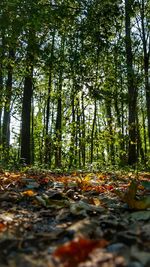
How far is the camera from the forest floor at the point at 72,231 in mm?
1565

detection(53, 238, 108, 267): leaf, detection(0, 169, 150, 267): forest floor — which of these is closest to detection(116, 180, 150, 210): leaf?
detection(0, 169, 150, 267): forest floor

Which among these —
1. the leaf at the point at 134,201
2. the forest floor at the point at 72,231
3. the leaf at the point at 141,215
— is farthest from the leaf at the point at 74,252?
the leaf at the point at 134,201

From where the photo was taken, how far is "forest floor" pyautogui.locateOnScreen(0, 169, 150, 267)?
157cm

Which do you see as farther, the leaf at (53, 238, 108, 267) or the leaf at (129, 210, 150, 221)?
the leaf at (129, 210, 150, 221)

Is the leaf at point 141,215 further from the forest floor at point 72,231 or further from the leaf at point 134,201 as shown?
the leaf at point 134,201

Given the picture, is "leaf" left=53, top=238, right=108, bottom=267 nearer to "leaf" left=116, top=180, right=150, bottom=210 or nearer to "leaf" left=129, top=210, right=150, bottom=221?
"leaf" left=129, top=210, right=150, bottom=221

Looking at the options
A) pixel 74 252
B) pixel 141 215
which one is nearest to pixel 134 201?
pixel 141 215

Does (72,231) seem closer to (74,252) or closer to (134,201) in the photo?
(74,252)

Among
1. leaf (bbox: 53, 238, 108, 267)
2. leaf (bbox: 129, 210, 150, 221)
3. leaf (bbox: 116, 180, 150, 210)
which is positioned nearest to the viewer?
leaf (bbox: 53, 238, 108, 267)

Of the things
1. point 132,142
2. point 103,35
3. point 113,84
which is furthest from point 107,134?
point 103,35

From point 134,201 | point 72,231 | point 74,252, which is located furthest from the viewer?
point 134,201

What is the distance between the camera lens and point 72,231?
2.29 metres

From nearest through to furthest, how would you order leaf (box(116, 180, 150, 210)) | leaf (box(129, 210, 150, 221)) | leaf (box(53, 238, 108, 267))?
leaf (box(53, 238, 108, 267)), leaf (box(129, 210, 150, 221)), leaf (box(116, 180, 150, 210))

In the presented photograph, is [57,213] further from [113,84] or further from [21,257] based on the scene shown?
[113,84]
